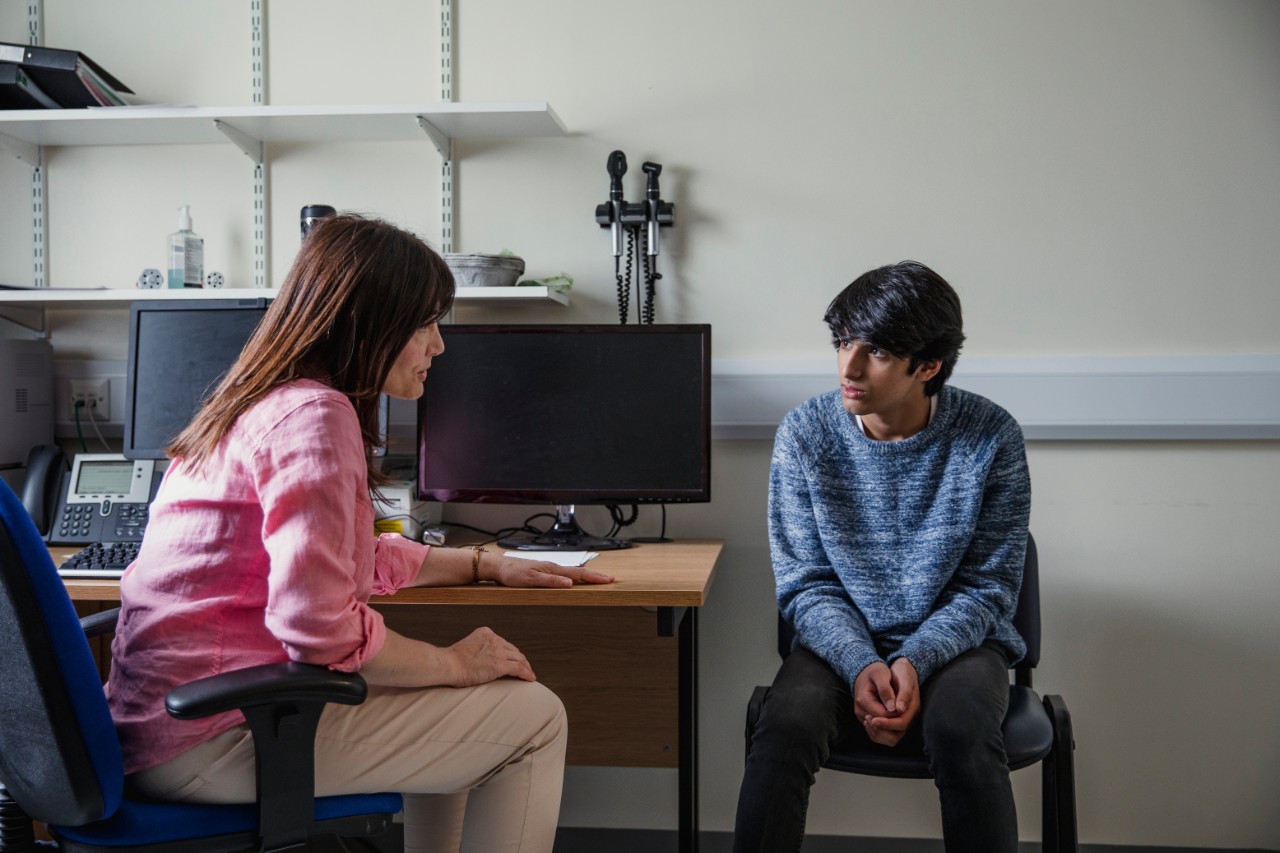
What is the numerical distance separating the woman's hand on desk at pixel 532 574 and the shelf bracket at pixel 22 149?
1567 millimetres

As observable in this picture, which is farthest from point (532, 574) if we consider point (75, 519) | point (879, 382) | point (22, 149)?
point (22, 149)

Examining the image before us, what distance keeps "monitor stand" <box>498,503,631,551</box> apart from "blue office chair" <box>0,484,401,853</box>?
2.85ft

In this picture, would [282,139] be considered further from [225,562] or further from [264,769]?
[264,769]

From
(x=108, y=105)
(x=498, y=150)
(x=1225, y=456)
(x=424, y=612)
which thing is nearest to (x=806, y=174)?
(x=498, y=150)

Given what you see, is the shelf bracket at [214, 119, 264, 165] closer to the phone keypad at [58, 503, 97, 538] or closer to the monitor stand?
the phone keypad at [58, 503, 97, 538]

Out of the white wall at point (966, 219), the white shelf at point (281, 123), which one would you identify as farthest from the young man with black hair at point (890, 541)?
the white shelf at point (281, 123)

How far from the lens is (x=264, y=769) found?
124 cm

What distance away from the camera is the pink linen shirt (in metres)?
1.20

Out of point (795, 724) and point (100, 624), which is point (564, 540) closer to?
point (795, 724)

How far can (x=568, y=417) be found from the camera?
2.14 metres

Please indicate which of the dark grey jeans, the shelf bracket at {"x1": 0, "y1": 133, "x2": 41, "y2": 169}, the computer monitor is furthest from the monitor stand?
the shelf bracket at {"x1": 0, "y1": 133, "x2": 41, "y2": 169}

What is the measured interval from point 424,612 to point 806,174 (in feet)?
3.99

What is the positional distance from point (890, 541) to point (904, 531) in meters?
0.03

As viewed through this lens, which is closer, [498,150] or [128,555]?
[128,555]
